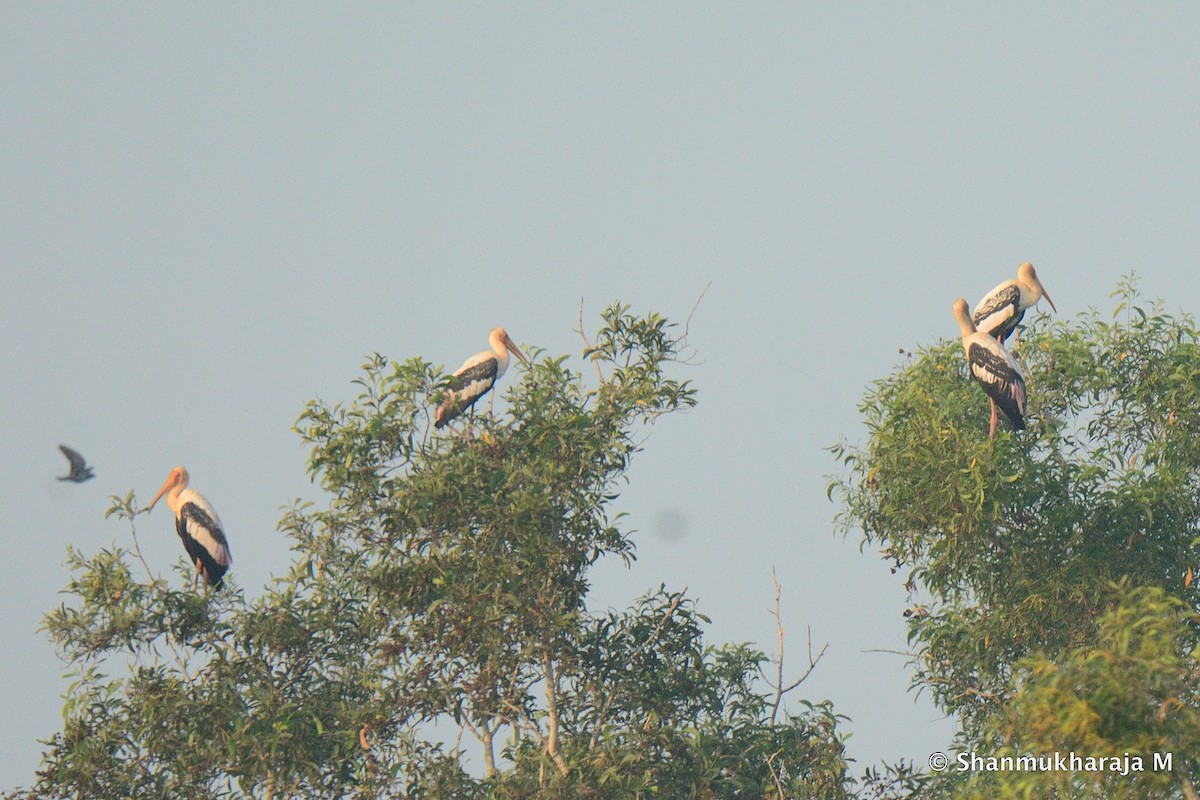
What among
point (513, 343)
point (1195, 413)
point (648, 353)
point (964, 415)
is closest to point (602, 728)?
point (648, 353)

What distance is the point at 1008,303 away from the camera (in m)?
20.2

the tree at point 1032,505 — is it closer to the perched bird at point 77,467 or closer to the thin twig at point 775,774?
the thin twig at point 775,774

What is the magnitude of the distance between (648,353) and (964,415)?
3.55 metres

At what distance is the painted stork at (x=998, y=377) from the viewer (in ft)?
52.9

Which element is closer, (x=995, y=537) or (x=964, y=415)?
(x=995, y=537)

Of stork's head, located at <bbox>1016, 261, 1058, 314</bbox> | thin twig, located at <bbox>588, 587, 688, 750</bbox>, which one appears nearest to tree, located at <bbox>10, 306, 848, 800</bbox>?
thin twig, located at <bbox>588, 587, 688, 750</bbox>

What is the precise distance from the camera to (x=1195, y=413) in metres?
15.6

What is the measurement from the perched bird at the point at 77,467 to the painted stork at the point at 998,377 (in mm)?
8586

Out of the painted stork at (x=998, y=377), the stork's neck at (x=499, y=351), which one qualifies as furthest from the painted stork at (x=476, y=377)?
the painted stork at (x=998, y=377)

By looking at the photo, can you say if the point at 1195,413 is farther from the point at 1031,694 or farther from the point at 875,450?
the point at 1031,694

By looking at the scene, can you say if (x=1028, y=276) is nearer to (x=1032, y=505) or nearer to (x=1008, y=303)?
(x=1008, y=303)

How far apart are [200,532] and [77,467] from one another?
186 cm

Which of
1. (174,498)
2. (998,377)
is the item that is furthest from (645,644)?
(174,498)

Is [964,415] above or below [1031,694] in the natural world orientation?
above
